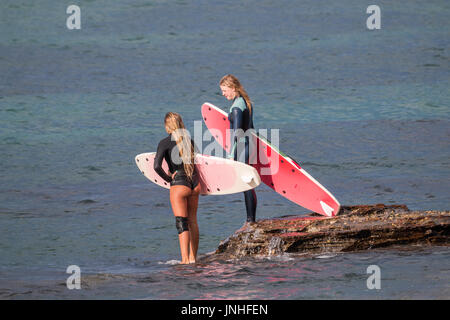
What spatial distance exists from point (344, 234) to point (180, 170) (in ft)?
6.69

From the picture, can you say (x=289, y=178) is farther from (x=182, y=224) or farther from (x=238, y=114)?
(x=182, y=224)

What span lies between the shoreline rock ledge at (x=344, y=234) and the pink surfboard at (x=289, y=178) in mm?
274

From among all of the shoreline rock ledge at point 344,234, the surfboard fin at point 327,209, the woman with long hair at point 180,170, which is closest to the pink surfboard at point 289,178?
the surfboard fin at point 327,209

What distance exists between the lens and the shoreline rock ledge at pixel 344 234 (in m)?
9.55

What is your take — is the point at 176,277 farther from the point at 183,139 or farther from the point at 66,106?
the point at 66,106

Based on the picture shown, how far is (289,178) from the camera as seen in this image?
10.1 metres

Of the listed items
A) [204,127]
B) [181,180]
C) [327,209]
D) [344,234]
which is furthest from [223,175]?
[204,127]

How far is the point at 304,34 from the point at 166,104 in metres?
6.85

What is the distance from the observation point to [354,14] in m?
27.7

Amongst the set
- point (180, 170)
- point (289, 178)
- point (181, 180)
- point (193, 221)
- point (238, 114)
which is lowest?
point (193, 221)

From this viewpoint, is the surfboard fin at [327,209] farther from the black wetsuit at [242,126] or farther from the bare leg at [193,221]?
the bare leg at [193,221]

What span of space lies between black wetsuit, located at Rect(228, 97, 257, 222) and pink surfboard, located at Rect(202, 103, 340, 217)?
14 cm
